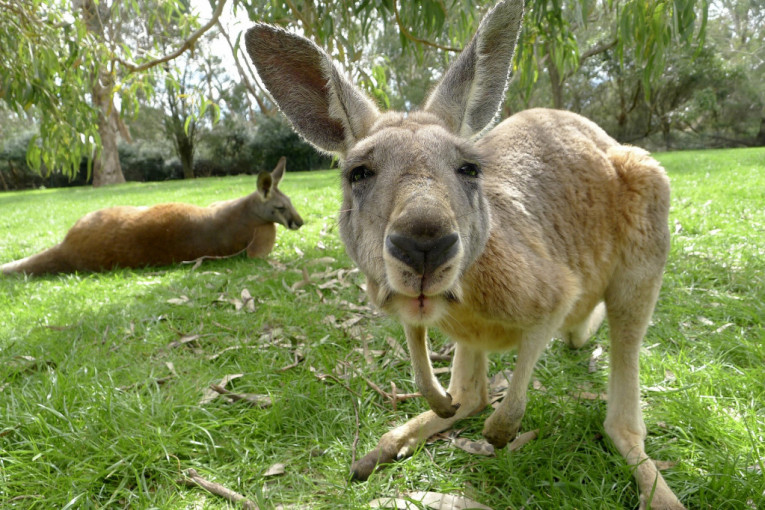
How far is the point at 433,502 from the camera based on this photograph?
5.74 ft

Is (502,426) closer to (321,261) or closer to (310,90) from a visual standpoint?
(310,90)

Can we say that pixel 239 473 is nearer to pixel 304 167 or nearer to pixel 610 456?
pixel 610 456

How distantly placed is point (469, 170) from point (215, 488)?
1551 mm

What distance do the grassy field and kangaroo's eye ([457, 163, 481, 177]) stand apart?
3.76 feet

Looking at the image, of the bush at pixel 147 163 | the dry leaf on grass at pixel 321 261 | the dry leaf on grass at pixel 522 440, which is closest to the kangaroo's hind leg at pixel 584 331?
the dry leaf on grass at pixel 522 440

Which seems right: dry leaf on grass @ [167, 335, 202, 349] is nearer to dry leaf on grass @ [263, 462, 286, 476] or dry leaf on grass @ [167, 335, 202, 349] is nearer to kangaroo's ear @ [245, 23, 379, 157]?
dry leaf on grass @ [263, 462, 286, 476]

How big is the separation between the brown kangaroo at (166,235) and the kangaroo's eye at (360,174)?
362 centimetres

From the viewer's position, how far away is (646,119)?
26.2 metres

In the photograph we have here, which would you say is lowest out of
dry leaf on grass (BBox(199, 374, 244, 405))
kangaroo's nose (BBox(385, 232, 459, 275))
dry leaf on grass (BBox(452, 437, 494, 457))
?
dry leaf on grass (BBox(452, 437, 494, 457))

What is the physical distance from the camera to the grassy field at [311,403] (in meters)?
1.82

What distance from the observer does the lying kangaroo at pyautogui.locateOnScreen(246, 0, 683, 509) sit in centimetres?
159

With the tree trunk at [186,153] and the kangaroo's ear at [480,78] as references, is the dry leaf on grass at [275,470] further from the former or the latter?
the tree trunk at [186,153]

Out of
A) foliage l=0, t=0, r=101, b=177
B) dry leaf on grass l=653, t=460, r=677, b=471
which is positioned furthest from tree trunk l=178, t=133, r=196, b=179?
dry leaf on grass l=653, t=460, r=677, b=471

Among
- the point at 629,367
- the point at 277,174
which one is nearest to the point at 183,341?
the point at 629,367
